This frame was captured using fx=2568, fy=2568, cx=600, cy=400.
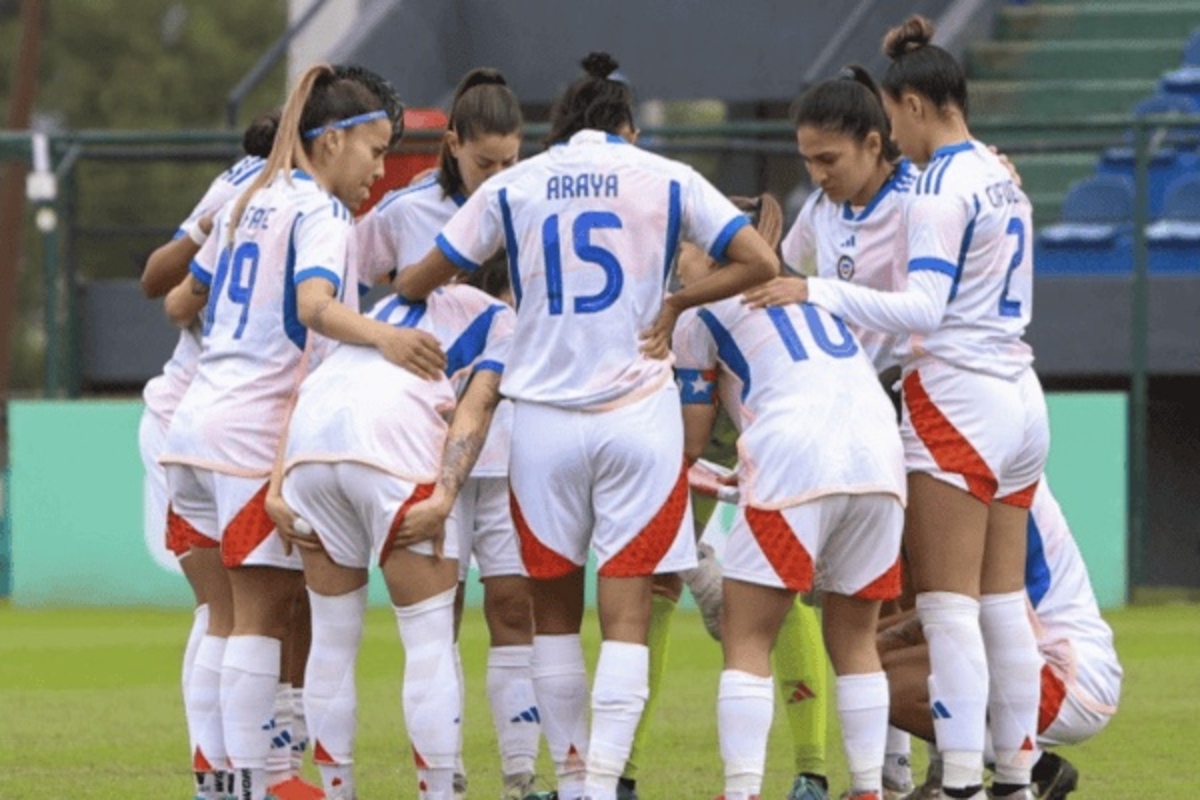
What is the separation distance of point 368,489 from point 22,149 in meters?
9.64

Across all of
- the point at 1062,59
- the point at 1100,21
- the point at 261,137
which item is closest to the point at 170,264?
the point at 261,137

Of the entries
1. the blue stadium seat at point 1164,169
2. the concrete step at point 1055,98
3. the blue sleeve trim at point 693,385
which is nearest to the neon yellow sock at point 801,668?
the blue sleeve trim at point 693,385

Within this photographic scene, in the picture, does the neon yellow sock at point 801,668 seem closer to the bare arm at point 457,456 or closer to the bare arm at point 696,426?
the bare arm at point 696,426

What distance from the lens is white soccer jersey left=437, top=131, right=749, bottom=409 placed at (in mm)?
6434

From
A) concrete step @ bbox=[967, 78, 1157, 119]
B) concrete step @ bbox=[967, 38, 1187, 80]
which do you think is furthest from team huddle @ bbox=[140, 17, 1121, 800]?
concrete step @ bbox=[967, 38, 1187, 80]

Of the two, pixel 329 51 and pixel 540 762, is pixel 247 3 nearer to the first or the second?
pixel 329 51

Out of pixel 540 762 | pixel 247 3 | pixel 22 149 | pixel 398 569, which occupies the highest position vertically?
pixel 247 3

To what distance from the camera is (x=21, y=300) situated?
49156mm

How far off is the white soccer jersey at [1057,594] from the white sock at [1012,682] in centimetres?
26

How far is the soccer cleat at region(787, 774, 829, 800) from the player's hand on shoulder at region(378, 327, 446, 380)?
152 cm

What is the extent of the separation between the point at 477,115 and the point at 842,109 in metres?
1.20

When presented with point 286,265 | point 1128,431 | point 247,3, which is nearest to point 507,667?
point 286,265

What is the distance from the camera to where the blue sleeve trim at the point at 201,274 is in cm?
699

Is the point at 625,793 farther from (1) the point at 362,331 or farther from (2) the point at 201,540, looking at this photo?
(1) the point at 362,331
